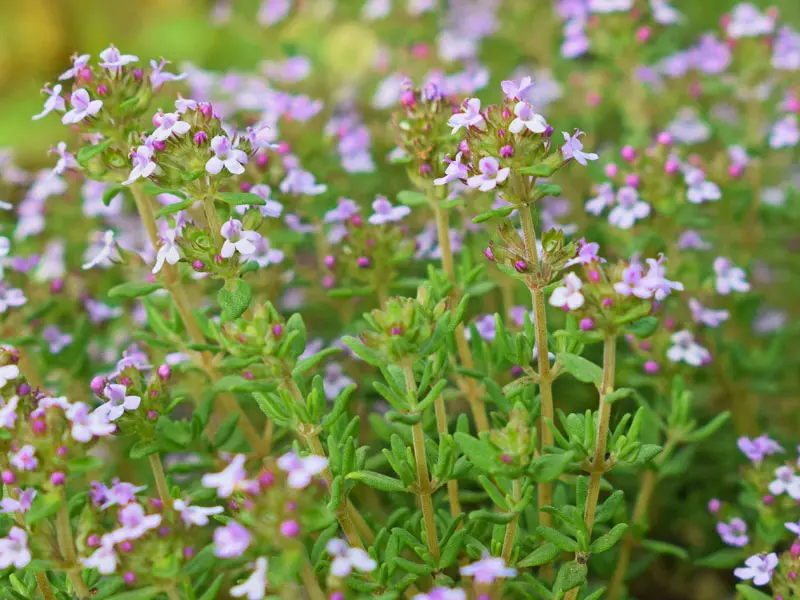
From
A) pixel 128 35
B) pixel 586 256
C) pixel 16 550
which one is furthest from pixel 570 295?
pixel 128 35

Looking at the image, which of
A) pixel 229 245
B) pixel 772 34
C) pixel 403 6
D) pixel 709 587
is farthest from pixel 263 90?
pixel 709 587

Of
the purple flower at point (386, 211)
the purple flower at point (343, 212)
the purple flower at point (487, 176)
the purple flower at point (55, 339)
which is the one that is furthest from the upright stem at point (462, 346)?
the purple flower at point (55, 339)

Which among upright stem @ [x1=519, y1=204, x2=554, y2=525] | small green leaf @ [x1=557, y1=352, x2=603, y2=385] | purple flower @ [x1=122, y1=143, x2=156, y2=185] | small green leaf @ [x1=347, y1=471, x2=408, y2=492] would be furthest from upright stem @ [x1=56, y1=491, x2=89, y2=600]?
small green leaf @ [x1=557, y1=352, x2=603, y2=385]

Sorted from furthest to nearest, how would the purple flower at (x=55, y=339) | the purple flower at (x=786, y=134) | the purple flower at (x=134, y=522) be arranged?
the purple flower at (x=786, y=134) < the purple flower at (x=55, y=339) < the purple flower at (x=134, y=522)

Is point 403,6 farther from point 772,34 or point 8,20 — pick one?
point 8,20

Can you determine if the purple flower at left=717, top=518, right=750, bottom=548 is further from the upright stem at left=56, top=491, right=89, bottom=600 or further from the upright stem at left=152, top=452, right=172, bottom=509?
the upright stem at left=56, top=491, right=89, bottom=600

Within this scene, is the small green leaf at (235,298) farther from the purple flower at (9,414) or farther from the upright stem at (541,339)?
the upright stem at (541,339)
